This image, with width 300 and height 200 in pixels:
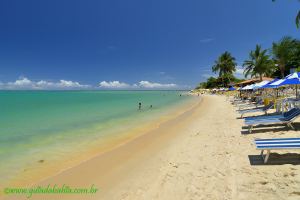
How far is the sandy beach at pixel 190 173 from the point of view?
388cm

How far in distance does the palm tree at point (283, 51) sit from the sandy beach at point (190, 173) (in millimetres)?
36838

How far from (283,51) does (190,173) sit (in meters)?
41.2

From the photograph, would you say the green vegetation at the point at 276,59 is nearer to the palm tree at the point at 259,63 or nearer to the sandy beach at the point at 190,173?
the palm tree at the point at 259,63

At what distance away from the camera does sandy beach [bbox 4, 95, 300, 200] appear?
12.7 feet

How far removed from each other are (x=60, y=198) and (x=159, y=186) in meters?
1.98

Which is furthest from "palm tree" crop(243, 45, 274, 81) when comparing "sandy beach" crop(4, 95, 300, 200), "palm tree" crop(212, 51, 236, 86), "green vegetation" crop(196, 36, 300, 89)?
"sandy beach" crop(4, 95, 300, 200)

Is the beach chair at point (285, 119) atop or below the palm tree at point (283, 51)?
below

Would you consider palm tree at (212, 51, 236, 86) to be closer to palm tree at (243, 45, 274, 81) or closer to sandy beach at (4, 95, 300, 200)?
palm tree at (243, 45, 274, 81)

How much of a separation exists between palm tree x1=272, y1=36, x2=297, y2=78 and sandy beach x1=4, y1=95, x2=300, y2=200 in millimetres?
36838

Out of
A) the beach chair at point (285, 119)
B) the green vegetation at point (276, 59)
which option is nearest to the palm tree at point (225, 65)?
the green vegetation at point (276, 59)

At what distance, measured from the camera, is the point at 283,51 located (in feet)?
125

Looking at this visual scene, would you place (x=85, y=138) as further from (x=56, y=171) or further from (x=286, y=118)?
(x=286, y=118)

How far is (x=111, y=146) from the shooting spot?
329 inches

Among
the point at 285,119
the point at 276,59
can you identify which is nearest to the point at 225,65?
the point at 276,59
